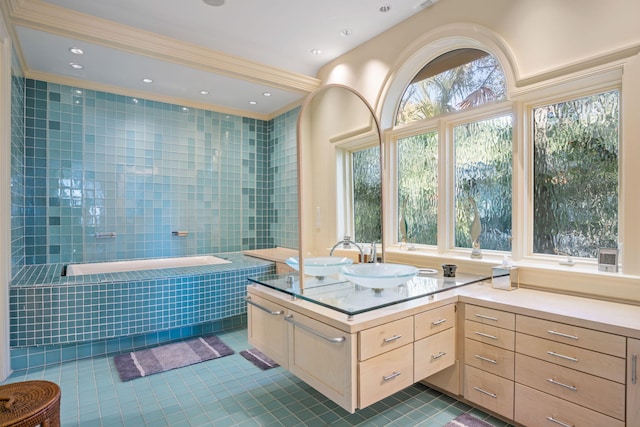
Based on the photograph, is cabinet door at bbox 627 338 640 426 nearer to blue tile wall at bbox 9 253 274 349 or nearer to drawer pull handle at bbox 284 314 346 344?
drawer pull handle at bbox 284 314 346 344

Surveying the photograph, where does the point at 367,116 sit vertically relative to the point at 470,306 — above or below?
above

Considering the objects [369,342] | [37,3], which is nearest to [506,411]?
[369,342]

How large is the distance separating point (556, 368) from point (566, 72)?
5.57 ft

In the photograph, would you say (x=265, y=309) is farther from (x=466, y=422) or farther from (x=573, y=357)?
(x=573, y=357)

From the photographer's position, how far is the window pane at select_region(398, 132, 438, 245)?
3.06 meters

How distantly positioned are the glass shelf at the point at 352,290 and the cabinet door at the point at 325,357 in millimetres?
117

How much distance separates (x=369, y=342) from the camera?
161cm

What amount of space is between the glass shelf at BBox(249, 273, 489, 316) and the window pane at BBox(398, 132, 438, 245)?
0.77 metres

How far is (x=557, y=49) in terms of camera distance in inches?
84.8

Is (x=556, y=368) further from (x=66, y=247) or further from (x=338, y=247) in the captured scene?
(x=66, y=247)

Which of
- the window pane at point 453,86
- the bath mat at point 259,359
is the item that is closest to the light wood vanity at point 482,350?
the bath mat at point 259,359

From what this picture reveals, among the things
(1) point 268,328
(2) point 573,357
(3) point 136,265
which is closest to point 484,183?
(2) point 573,357

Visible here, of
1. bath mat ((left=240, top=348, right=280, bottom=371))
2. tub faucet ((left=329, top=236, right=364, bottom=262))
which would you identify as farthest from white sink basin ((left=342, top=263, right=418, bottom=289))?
bath mat ((left=240, top=348, right=280, bottom=371))

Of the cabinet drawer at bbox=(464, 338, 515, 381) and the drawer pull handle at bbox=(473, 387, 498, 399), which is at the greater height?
the cabinet drawer at bbox=(464, 338, 515, 381)
